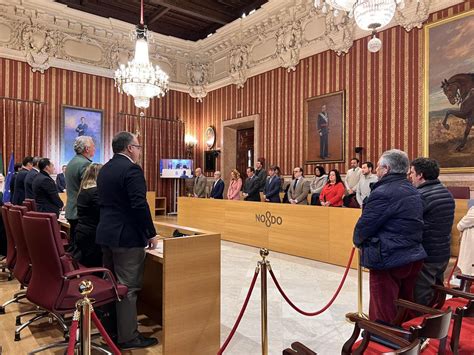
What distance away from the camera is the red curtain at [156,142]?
1200cm

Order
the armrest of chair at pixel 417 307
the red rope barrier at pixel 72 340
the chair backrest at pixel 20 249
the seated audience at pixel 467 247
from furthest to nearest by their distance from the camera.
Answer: the seated audience at pixel 467 247 → the chair backrest at pixel 20 249 → the armrest of chair at pixel 417 307 → the red rope barrier at pixel 72 340

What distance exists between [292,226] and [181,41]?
903 cm

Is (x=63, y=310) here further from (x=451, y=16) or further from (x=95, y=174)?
(x=451, y=16)

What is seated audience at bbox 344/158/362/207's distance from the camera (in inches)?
287

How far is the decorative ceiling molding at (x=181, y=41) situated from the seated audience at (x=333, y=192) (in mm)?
3585

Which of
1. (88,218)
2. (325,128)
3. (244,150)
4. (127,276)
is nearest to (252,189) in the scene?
(325,128)

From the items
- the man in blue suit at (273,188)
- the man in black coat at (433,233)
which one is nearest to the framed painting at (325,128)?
the man in blue suit at (273,188)

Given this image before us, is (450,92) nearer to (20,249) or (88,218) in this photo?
(88,218)

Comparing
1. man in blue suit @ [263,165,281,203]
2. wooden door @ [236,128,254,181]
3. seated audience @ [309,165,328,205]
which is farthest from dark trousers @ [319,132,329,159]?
wooden door @ [236,128,254,181]

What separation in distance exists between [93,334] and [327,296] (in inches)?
98.9

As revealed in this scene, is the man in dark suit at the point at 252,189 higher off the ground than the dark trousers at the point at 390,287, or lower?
higher

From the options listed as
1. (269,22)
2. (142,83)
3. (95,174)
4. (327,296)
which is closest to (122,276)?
(95,174)

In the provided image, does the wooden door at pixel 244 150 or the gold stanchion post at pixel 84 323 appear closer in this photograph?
the gold stanchion post at pixel 84 323

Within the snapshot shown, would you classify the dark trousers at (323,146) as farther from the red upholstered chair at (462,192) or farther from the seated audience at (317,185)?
the red upholstered chair at (462,192)
